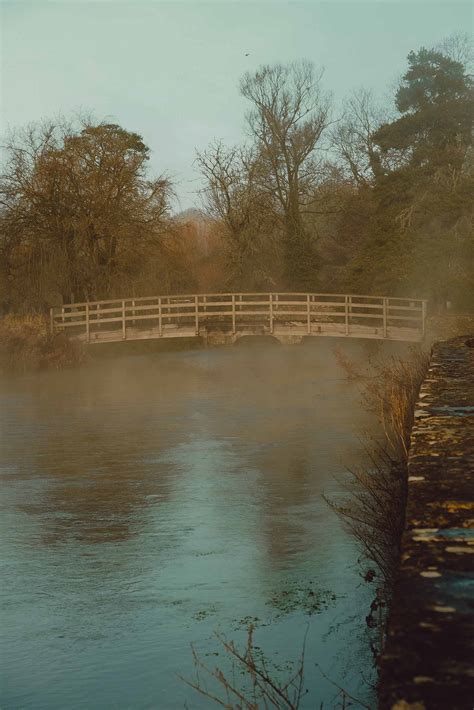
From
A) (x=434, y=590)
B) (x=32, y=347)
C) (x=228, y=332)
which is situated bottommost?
(x=32, y=347)

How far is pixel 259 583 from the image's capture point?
999cm

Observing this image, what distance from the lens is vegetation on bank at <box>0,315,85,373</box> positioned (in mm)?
30594

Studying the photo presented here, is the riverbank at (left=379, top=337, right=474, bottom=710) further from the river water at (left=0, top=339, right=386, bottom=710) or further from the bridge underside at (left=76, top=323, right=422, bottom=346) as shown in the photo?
the bridge underside at (left=76, top=323, right=422, bottom=346)

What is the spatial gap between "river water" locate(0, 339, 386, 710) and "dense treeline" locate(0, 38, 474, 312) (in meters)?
10.2

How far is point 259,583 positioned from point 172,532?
243 cm

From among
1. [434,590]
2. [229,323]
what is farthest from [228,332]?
[434,590]

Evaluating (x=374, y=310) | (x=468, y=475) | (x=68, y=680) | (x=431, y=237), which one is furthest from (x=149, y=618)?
(x=374, y=310)

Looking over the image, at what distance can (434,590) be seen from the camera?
270 cm

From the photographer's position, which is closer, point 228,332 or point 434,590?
point 434,590

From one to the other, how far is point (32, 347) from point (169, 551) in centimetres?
2085

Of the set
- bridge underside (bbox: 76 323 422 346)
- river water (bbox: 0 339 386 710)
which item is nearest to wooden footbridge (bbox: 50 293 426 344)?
bridge underside (bbox: 76 323 422 346)

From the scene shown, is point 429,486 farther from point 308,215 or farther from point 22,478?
point 308,215

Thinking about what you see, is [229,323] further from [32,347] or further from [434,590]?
[434,590]

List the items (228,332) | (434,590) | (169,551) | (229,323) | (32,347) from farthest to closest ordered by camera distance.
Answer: (229,323)
(228,332)
(32,347)
(169,551)
(434,590)
